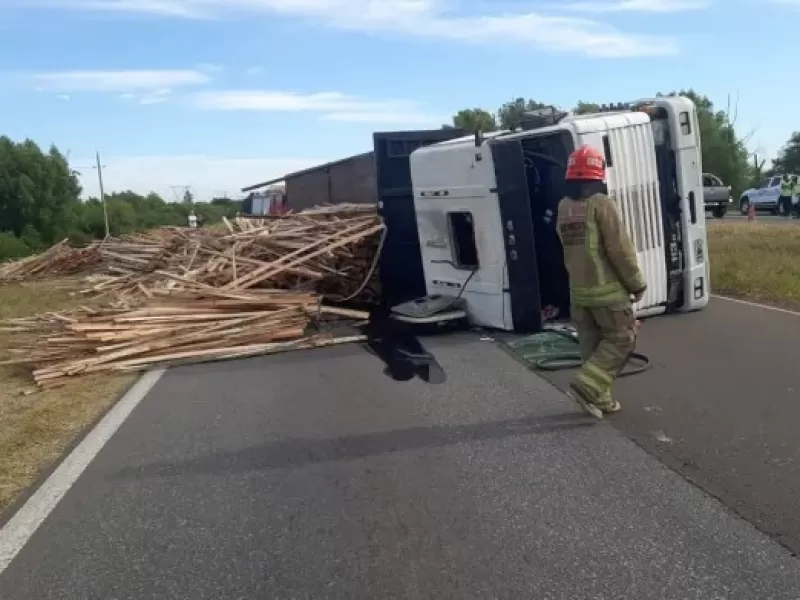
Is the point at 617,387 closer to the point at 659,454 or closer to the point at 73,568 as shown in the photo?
the point at 659,454

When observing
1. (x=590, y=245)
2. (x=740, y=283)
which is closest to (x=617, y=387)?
(x=590, y=245)

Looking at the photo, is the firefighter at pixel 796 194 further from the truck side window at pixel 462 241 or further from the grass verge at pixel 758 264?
the truck side window at pixel 462 241

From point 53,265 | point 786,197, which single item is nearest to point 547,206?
point 53,265

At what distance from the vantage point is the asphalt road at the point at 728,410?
5.04 metres

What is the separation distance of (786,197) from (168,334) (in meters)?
34.4

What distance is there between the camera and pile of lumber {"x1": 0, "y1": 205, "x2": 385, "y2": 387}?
10.1 m

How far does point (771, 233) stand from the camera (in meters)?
23.3

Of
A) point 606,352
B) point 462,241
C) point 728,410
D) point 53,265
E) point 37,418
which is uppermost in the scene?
point 53,265

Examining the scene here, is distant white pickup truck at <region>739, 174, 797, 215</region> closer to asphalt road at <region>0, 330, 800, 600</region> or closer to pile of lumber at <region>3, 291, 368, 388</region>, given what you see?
pile of lumber at <region>3, 291, 368, 388</region>

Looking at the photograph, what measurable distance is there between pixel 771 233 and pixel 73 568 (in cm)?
2192

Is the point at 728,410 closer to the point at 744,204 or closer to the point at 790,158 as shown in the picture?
the point at 744,204

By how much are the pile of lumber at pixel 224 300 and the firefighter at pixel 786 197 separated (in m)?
28.5

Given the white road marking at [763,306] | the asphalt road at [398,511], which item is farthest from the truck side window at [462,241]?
the white road marking at [763,306]

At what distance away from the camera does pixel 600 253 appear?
6781 mm
